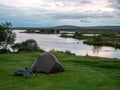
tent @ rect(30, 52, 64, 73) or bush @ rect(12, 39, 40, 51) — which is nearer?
tent @ rect(30, 52, 64, 73)

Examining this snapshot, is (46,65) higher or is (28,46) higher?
(46,65)

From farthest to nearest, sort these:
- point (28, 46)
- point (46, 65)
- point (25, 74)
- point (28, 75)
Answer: point (28, 46)
point (46, 65)
point (25, 74)
point (28, 75)

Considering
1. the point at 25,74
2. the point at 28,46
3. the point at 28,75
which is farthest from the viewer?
the point at 28,46

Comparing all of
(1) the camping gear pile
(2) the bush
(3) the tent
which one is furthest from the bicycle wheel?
(2) the bush

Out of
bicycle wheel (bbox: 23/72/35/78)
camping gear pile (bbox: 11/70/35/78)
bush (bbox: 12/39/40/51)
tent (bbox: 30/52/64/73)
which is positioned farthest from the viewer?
bush (bbox: 12/39/40/51)

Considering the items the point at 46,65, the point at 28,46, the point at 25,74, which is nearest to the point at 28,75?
the point at 25,74

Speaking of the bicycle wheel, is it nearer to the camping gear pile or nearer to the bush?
the camping gear pile

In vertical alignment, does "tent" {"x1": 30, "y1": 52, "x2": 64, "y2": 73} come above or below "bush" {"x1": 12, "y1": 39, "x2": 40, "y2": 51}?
above

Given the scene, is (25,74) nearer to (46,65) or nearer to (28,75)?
(28,75)

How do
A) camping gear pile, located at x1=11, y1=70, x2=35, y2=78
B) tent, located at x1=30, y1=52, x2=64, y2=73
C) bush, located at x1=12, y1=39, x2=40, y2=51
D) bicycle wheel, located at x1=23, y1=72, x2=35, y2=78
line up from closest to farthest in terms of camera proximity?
1. bicycle wheel, located at x1=23, y1=72, x2=35, y2=78
2. camping gear pile, located at x1=11, y1=70, x2=35, y2=78
3. tent, located at x1=30, y1=52, x2=64, y2=73
4. bush, located at x1=12, y1=39, x2=40, y2=51

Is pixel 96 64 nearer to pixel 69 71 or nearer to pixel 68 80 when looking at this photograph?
pixel 69 71

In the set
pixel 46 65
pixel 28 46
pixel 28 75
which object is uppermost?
pixel 46 65

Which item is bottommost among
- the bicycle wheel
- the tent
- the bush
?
the bush

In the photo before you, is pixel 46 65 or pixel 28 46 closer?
pixel 46 65
